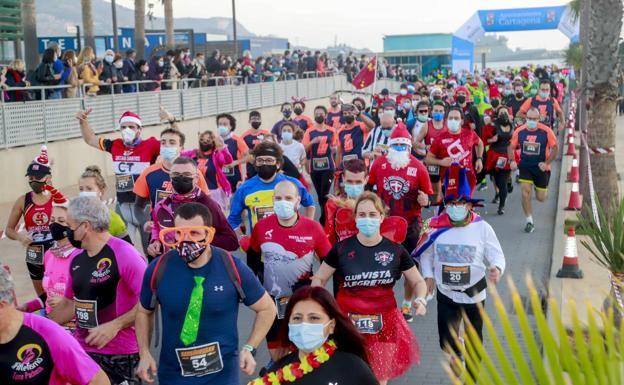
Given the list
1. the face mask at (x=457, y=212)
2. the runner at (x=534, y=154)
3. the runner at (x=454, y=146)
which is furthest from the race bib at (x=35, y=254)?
the runner at (x=534, y=154)

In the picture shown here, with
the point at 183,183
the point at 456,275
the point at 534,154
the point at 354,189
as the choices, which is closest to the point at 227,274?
the point at 183,183

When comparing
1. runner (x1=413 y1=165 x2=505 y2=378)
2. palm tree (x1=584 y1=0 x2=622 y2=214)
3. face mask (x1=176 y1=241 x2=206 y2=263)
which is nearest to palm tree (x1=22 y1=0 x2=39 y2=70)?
palm tree (x1=584 y1=0 x2=622 y2=214)

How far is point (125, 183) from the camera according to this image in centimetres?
1007

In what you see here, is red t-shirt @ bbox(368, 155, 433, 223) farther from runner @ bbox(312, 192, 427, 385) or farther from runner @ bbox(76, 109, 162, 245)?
runner @ bbox(312, 192, 427, 385)

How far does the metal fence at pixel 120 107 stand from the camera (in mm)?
16828

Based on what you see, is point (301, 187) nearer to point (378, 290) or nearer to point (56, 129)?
point (378, 290)

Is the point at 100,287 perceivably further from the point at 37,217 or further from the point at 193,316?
the point at 37,217

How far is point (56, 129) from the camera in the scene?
18.1 meters

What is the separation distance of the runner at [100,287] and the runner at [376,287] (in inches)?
51.5

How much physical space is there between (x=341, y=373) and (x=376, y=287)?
2.15 metres

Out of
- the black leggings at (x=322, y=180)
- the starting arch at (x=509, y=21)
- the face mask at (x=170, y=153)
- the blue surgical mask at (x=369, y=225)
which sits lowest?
the black leggings at (x=322, y=180)

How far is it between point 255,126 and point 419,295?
8.93 meters

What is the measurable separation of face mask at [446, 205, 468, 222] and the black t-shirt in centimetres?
285

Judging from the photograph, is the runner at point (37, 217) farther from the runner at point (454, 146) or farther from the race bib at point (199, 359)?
the runner at point (454, 146)
